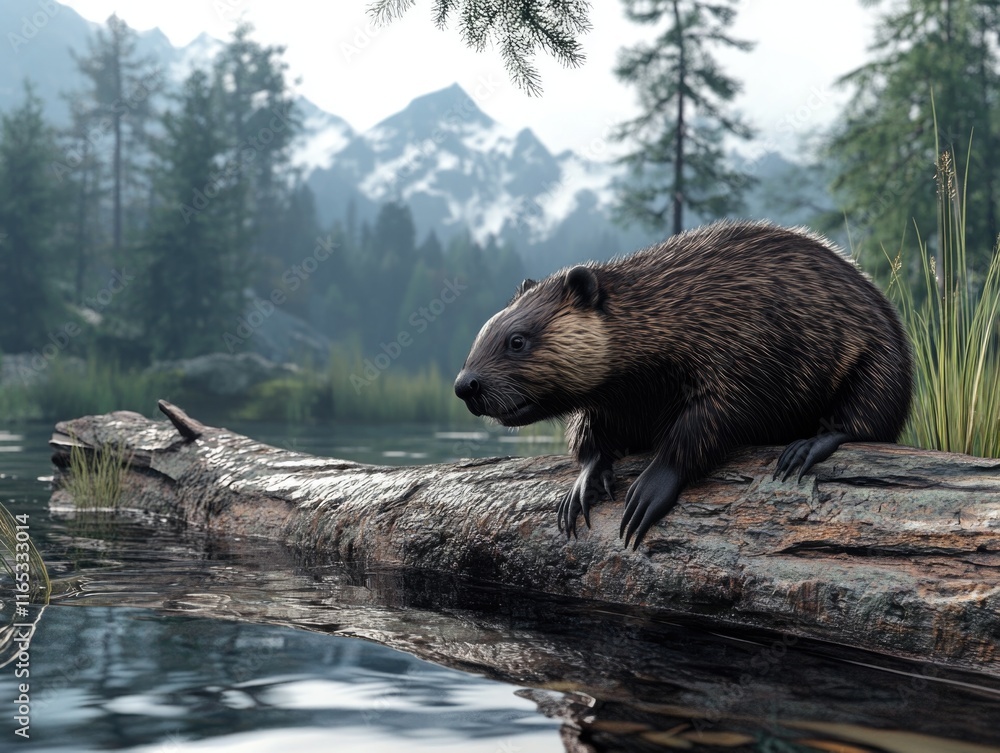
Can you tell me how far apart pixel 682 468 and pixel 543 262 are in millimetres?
109165

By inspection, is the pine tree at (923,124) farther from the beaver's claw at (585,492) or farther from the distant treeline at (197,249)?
the beaver's claw at (585,492)

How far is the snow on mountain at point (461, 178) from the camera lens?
13112cm

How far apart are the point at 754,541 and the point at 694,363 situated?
0.90 meters

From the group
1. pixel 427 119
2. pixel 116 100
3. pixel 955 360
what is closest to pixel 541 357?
pixel 955 360

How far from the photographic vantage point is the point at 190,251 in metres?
37.7

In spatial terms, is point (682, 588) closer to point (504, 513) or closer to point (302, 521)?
point (504, 513)

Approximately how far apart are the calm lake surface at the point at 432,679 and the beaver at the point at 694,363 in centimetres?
79

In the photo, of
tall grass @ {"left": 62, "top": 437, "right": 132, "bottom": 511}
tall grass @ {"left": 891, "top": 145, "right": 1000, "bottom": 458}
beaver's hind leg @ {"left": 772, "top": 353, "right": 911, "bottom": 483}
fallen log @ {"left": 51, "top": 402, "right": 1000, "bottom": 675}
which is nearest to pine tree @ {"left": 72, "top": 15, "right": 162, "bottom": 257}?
tall grass @ {"left": 62, "top": 437, "right": 132, "bottom": 511}

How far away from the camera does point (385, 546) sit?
5.54 m

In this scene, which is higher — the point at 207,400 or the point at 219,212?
the point at 219,212

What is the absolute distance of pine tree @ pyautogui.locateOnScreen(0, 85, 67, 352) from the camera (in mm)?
36656

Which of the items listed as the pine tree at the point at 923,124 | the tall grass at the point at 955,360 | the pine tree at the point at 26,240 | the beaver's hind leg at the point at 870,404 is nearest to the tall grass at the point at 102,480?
the beaver's hind leg at the point at 870,404

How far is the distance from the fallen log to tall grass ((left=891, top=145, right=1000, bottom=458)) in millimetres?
890

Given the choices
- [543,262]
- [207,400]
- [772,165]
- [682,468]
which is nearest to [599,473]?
[682,468]
